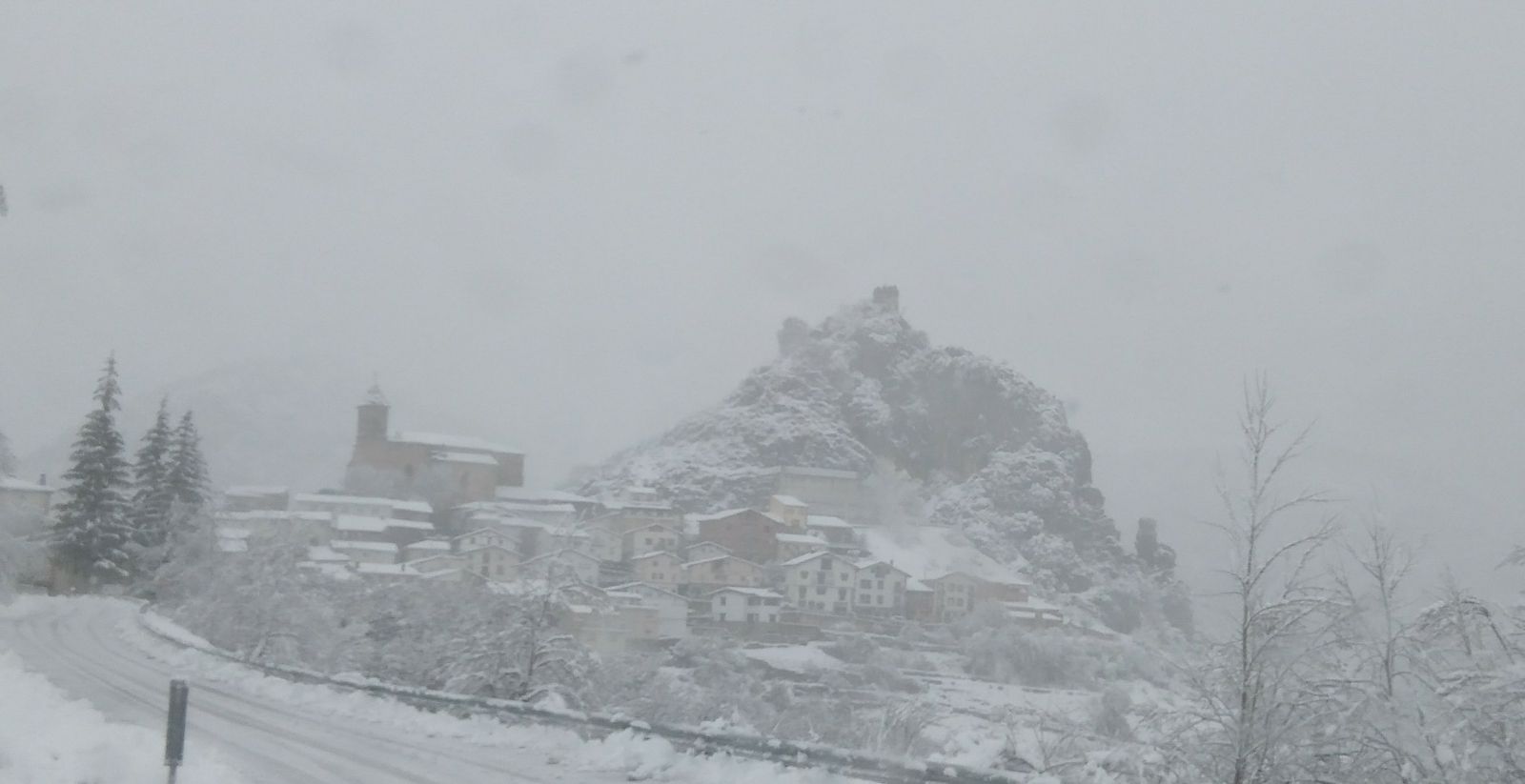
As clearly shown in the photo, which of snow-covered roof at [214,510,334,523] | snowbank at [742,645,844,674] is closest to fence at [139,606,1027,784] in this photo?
snowbank at [742,645,844,674]

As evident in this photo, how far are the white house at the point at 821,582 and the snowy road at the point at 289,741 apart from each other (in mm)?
58508

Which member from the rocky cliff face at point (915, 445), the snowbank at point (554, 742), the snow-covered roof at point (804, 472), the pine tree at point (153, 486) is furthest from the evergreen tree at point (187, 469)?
the snow-covered roof at point (804, 472)

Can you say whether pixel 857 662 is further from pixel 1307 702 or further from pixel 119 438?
pixel 1307 702

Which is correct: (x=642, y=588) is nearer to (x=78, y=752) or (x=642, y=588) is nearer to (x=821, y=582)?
(x=821, y=582)

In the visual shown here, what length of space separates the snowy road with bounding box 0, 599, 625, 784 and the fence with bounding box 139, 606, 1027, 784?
2.04 feet

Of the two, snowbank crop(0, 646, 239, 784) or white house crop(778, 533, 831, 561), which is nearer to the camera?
snowbank crop(0, 646, 239, 784)

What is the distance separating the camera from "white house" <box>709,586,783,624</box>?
74.4m

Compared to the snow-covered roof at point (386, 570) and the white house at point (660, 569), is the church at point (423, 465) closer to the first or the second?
the white house at point (660, 569)

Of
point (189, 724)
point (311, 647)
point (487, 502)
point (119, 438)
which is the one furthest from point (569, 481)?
point (189, 724)

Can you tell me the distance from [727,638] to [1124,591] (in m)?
51.8

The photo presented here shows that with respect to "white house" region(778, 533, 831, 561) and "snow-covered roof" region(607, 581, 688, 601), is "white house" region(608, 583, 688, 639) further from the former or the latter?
"white house" region(778, 533, 831, 561)

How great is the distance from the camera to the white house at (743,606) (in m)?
74.4

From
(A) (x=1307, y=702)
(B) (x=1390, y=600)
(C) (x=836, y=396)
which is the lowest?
(A) (x=1307, y=702)

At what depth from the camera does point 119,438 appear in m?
62.3
